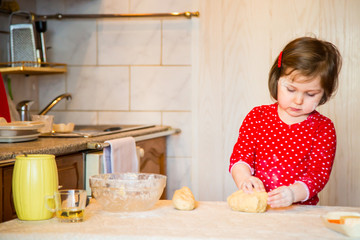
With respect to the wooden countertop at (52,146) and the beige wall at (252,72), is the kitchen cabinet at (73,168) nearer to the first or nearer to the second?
the wooden countertop at (52,146)

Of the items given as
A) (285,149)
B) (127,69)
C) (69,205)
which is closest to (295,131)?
(285,149)

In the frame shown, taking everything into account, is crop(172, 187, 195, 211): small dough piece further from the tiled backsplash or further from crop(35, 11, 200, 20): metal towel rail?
crop(35, 11, 200, 20): metal towel rail

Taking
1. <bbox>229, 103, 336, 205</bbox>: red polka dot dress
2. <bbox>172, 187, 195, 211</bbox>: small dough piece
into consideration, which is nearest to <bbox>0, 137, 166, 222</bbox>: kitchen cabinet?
<bbox>172, 187, 195, 211</bbox>: small dough piece

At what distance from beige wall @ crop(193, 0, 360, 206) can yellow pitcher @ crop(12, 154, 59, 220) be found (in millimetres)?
1575

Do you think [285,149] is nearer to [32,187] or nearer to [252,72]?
[32,187]

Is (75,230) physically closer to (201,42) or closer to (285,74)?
(285,74)

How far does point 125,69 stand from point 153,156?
1.75 ft

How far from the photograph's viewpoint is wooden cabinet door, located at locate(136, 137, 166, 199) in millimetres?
2160

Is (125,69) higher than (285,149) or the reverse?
higher

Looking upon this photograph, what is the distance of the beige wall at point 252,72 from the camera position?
234 cm

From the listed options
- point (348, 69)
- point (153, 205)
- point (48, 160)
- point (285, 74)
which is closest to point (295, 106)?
point (285, 74)

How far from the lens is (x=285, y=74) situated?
138 centimetres

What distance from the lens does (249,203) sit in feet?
3.32

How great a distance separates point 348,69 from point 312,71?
1.13 meters
